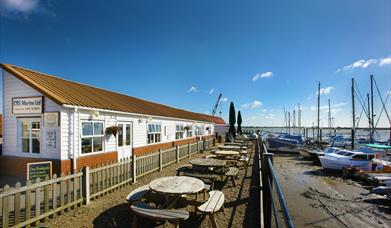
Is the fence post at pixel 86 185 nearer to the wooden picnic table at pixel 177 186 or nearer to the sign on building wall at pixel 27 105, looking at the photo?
the wooden picnic table at pixel 177 186

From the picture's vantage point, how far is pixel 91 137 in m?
9.16

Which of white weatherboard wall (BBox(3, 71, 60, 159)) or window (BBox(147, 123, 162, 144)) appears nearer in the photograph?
white weatherboard wall (BBox(3, 71, 60, 159))

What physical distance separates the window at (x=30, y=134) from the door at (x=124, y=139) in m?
3.41

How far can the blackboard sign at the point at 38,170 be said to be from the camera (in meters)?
7.09

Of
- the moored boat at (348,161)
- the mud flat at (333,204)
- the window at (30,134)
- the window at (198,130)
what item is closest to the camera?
the mud flat at (333,204)

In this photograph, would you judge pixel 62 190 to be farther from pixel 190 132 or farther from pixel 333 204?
pixel 190 132

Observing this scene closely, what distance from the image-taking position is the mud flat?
22.0 feet

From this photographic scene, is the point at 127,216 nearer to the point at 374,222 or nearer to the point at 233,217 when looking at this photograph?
the point at 233,217

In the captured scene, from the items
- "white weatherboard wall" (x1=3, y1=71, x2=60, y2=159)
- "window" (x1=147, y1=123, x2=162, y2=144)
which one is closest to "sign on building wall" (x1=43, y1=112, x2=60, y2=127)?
"white weatherboard wall" (x1=3, y1=71, x2=60, y2=159)

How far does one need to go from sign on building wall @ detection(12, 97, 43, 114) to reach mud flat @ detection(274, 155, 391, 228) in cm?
1003

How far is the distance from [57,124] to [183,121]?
13698 mm

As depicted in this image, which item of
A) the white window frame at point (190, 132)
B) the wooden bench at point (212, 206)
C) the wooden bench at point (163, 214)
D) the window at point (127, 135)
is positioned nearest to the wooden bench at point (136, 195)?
the wooden bench at point (163, 214)

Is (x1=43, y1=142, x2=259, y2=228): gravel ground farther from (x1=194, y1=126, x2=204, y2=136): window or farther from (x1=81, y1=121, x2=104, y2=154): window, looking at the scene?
(x1=194, y1=126, x2=204, y2=136): window

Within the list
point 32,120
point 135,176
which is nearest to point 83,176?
point 135,176
